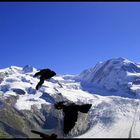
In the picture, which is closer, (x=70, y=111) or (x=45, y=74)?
(x=70, y=111)

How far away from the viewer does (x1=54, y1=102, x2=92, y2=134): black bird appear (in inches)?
194

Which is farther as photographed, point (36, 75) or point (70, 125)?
point (36, 75)

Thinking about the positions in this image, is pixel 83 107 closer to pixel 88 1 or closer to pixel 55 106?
pixel 55 106

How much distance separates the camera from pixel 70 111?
5.05 m

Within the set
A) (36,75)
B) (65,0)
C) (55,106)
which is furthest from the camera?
(65,0)

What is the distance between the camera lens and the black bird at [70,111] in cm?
493

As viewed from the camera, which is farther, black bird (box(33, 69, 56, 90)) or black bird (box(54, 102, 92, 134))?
black bird (box(33, 69, 56, 90))

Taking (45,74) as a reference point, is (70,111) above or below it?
below

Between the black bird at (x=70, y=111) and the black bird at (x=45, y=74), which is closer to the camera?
the black bird at (x=70, y=111)

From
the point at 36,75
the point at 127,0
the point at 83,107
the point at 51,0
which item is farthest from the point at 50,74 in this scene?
the point at 127,0

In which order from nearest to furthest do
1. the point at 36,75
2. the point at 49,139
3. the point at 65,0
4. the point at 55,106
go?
1. the point at 49,139
2. the point at 55,106
3. the point at 36,75
4. the point at 65,0

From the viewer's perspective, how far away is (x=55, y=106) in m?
4.92

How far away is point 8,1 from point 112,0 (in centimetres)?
133

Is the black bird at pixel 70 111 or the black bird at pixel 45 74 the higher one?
the black bird at pixel 45 74
